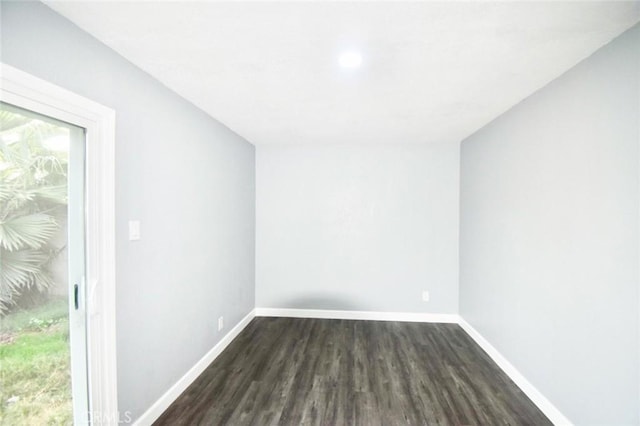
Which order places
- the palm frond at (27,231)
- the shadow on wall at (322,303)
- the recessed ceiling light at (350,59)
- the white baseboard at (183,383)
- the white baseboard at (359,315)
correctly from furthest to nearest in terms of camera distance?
the shadow on wall at (322,303)
the white baseboard at (359,315)
the white baseboard at (183,383)
the recessed ceiling light at (350,59)
the palm frond at (27,231)

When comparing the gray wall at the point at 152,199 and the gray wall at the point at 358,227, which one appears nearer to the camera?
the gray wall at the point at 152,199

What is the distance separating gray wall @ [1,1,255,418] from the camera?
1.25m

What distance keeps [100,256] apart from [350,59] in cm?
177

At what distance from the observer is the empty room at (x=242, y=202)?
Answer: 1.23 m

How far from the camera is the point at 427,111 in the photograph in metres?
2.42

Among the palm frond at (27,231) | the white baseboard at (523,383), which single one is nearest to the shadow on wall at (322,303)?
the white baseboard at (523,383)

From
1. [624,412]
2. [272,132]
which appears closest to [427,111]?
[272,132]

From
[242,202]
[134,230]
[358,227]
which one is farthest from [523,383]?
[242,202]

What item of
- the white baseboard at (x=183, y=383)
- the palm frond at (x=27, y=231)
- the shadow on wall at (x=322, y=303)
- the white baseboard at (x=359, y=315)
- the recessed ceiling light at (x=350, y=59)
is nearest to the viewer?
the palm frond at (x=27, y=231)

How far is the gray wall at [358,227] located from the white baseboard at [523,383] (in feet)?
2.21

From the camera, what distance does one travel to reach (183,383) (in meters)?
2.14

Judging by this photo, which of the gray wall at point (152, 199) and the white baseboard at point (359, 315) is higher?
the gray wall at point (152, 199)

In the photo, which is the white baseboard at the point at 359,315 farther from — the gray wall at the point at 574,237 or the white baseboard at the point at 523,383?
the gray wall at the point at 574,237

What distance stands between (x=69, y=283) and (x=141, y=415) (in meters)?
1.00
